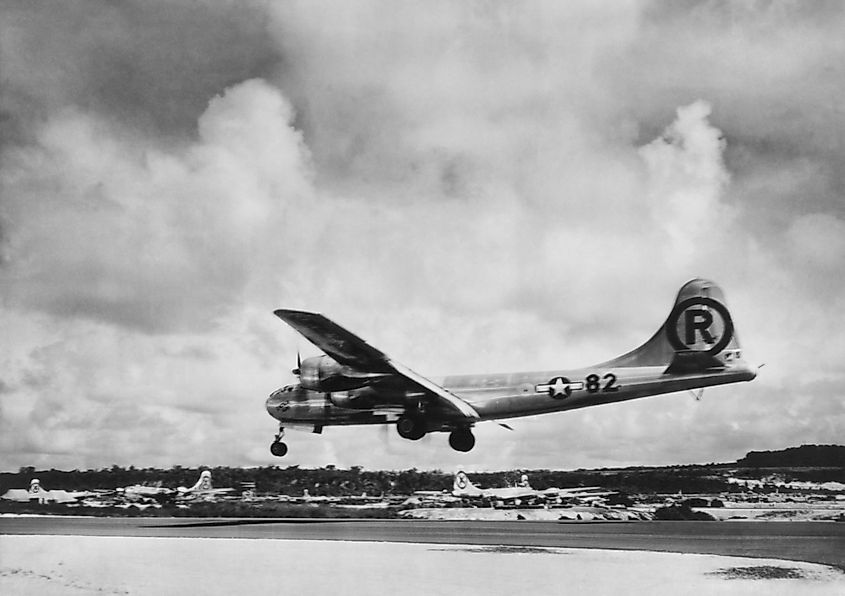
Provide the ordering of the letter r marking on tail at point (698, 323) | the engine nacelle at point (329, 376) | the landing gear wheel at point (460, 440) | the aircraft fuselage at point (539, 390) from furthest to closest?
the landing gear wheel at point (460, 440) < the engine nacelle at point (329, 376) < the aircraft fuselage at point (539, 390) < the letter r marking on tail at point (698, 323)

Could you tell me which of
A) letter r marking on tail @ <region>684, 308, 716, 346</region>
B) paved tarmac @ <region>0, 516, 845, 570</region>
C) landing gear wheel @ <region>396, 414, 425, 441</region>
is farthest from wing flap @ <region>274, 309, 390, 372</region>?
letter r marking on tail @ <region>684, 308, 716, 346</region>

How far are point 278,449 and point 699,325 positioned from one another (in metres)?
10.2

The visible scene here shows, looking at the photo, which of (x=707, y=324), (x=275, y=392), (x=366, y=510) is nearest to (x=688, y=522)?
(x=366, y=510)

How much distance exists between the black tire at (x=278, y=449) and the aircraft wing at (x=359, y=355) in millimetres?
2387

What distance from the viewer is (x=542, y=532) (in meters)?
26.4

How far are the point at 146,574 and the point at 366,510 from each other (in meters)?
19.0

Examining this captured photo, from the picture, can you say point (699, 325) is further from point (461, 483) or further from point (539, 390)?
point (461, 483)

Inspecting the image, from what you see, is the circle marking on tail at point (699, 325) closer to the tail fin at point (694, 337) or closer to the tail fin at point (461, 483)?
the tail fin at point (694, 337)

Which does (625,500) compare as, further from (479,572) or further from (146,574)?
(146,574)

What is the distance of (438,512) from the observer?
119 feet

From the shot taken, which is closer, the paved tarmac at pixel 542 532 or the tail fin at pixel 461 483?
the paved tarmac at pixel 542 532

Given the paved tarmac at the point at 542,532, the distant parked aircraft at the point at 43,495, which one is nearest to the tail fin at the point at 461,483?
the paved tarmac at the point at 542,532

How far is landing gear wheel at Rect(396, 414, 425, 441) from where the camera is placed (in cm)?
1920

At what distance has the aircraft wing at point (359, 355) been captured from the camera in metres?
17.7
